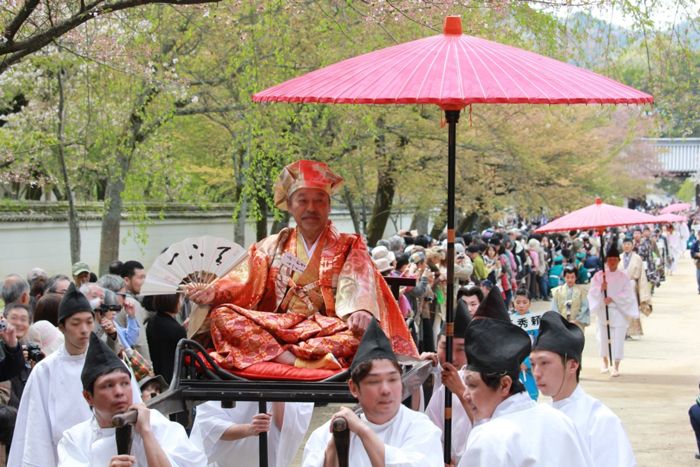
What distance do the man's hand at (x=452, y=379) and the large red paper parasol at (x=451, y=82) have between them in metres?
0.38

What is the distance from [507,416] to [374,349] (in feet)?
2.97

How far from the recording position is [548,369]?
486 cm

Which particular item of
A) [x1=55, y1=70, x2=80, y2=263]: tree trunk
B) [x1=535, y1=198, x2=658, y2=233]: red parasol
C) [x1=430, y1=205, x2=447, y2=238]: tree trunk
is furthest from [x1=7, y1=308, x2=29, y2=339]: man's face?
[x1=430, y1=205, x2=447, y2=238]: tree trunk

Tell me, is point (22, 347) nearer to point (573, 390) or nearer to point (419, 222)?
point (573, 390)

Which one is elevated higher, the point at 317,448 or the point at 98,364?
the point at 98,364

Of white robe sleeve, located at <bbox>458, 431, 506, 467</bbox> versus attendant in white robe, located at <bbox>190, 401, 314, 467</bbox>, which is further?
attendant in white robe, located at <bbox>190, 401, 314, 467</bbox>

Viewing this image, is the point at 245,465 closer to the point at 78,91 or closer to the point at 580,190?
the point at 78,91

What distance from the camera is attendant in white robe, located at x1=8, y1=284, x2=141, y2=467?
6211 mm

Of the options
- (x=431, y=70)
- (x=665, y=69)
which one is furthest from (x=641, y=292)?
(x=431, y=70)

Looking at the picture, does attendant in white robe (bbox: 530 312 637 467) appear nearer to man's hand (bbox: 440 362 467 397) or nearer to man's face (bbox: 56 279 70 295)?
man's hand (bbox: 440 362 467 397)

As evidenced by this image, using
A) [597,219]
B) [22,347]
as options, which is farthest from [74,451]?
[597,219]

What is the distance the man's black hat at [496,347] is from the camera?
13.9 ft

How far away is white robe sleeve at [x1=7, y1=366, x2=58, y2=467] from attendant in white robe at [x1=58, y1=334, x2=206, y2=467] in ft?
4.55

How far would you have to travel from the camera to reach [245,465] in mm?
7211
